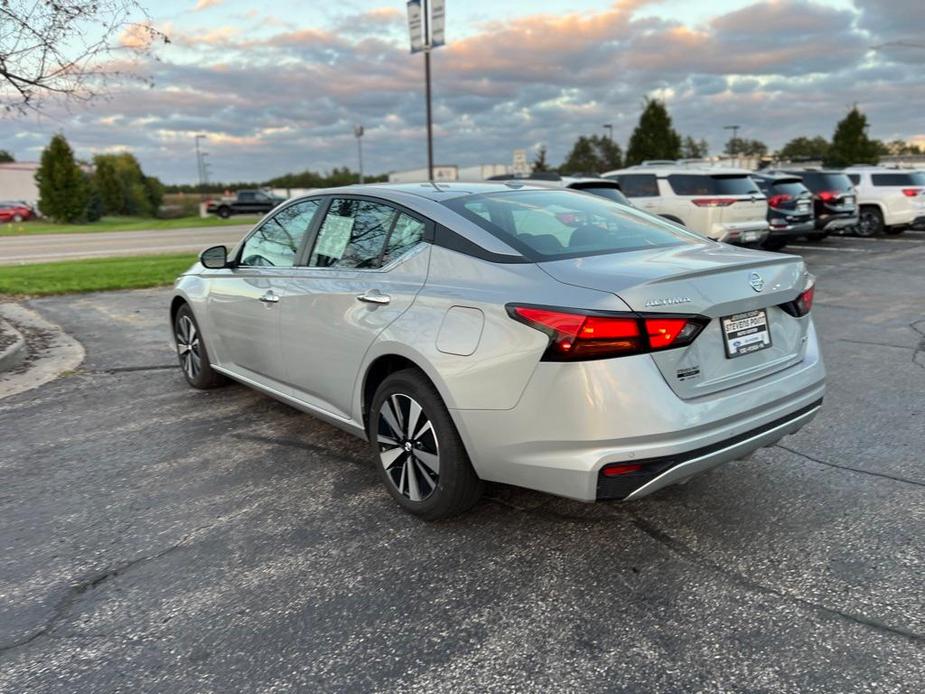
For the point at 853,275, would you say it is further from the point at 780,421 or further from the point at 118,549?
the point at 118,549

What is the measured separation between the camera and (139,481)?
4117 mm

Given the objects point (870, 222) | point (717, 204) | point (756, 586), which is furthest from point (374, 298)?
point (870, 222)

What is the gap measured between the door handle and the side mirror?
195cm

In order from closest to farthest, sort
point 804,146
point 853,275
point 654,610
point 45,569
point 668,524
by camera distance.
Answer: point 654,610, point 45,569, point 668,524, point 853,275, point 804,146

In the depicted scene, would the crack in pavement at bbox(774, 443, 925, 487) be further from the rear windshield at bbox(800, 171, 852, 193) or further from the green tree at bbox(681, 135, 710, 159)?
the green tree at bbox(681, 135, 710, 159)

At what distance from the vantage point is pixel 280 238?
474 cm

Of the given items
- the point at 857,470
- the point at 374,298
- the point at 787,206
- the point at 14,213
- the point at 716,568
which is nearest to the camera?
the point at 716,568

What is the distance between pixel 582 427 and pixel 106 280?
1231cm

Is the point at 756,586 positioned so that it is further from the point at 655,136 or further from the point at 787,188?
the point at 655,136

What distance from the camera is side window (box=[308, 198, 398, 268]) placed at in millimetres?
3859

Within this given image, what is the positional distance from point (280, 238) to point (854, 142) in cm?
5218

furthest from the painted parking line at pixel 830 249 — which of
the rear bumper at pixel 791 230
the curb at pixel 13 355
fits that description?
the curb at pixel 13 355

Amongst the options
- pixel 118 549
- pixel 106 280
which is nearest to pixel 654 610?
pixel 118 549

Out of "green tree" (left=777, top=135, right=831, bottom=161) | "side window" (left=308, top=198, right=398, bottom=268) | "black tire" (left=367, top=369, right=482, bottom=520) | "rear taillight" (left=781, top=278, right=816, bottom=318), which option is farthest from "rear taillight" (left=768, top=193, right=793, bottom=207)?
"green tree" (left=777, top=135, right=831, bottom=161)
